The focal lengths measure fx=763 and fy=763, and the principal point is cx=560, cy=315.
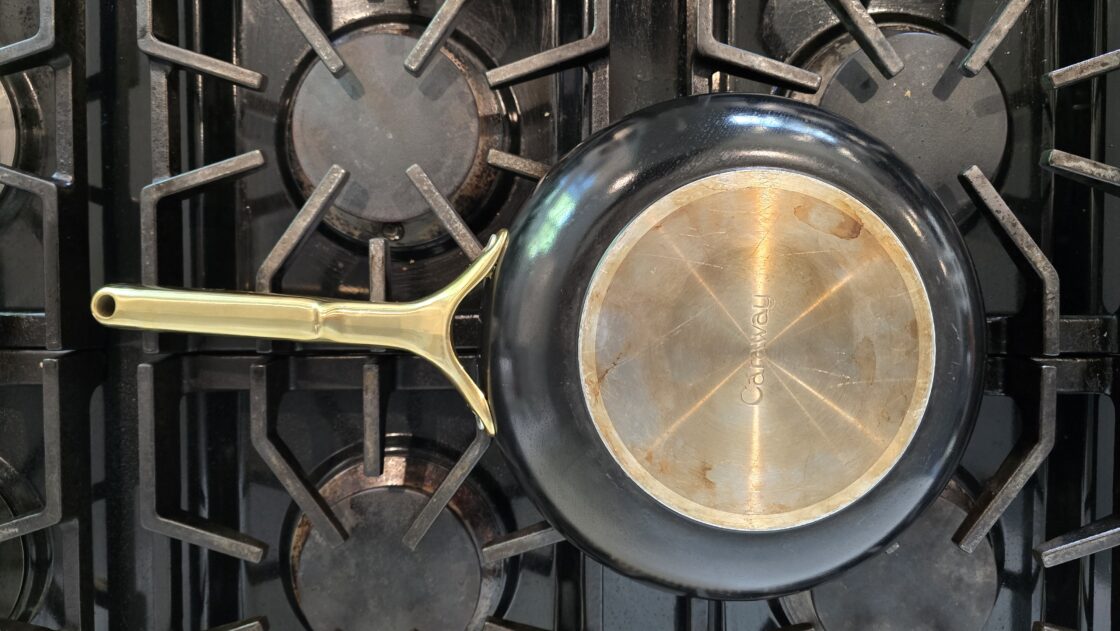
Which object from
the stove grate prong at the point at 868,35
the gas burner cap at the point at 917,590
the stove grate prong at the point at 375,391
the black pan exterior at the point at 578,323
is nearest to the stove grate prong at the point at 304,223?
the stove grate prong at the point at 375,391

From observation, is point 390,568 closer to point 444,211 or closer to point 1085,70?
point 444,211

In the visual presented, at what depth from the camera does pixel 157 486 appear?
0.58 metres

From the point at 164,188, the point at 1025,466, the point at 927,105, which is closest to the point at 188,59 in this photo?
the point at 164,188

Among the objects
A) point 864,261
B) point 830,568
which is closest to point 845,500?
point 830,568

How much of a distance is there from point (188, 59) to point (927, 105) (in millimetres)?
580

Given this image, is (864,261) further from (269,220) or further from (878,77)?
(269,220)

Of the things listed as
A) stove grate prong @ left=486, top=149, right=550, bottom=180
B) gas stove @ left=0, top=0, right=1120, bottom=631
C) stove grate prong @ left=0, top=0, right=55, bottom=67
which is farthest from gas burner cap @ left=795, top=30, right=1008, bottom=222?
stove grate prong @ left=0, top=0, right=55, bottom=67

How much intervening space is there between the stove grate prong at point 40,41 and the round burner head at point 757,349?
0.44m

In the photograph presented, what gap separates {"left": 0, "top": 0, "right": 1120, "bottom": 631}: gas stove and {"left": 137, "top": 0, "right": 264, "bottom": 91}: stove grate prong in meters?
0.03

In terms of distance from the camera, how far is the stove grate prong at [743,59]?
0.54 metres

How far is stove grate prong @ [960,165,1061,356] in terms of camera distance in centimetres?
56

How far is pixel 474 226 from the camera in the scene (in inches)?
25.2

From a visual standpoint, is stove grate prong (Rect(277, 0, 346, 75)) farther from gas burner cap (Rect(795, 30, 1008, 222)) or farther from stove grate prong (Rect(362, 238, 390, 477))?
gas burner cap (Rect(795, 30, 1008, 222))

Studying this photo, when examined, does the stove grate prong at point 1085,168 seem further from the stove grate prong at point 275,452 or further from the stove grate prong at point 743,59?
the stove grate prong at point 275,452
